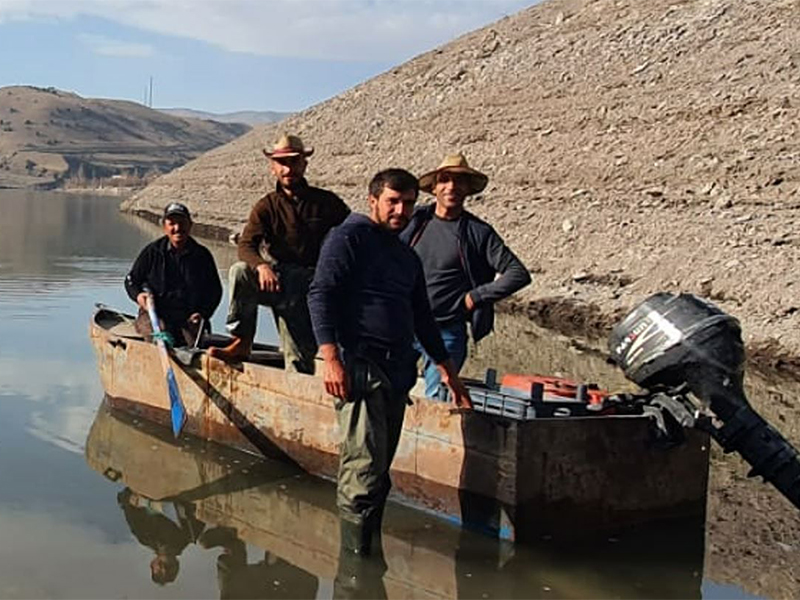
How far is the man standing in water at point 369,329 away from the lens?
6016 mm

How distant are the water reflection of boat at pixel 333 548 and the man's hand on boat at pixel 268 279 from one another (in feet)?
4.36

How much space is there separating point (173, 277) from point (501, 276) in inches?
124

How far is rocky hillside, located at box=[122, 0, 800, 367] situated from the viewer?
58.3 ft

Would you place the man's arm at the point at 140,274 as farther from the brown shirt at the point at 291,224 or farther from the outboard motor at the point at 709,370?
the outboard motor at the point at 709,370

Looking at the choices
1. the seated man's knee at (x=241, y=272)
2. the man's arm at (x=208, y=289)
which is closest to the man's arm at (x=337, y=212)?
the seated man's knee at (x=241, y=272)

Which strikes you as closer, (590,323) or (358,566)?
(358,566)

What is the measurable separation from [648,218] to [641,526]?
594 inches

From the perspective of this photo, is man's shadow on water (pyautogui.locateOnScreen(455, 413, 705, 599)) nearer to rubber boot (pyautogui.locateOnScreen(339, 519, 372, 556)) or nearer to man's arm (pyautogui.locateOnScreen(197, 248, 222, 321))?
rubber boot (pyautogui.locateOnScreen(339, 519, 372, 556))

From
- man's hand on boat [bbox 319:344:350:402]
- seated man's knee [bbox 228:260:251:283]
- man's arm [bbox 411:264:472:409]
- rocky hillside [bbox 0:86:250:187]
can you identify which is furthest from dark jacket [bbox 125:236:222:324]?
rocky hillside [bbox 0:86:250:187]

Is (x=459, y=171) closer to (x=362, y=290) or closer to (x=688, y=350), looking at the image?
(x=362, y=290)

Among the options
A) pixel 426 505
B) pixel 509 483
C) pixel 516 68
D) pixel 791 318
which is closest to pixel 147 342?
pixel 426 505

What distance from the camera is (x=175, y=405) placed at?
28.1 ft

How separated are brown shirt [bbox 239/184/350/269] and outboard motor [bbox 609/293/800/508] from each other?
104 inches

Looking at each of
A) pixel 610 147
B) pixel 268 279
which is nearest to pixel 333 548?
pixel 268 279
